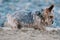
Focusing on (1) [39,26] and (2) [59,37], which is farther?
(1) [39,26]

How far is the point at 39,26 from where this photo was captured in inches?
169

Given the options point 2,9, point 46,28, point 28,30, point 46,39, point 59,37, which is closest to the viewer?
point 46,39

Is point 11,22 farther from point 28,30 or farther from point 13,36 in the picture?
point 13,36

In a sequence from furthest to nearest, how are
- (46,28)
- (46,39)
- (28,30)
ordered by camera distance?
(46,28)
(28,30)
(46,39)

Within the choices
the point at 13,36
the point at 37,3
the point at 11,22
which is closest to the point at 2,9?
the point at 37,3

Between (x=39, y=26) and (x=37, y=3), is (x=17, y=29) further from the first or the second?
(x=37, y=3)

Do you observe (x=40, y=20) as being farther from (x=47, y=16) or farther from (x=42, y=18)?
(x=47, y=16)

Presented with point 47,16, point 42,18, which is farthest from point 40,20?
point 47,16

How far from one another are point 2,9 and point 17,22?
188cm

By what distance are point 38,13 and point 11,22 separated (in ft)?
1.92

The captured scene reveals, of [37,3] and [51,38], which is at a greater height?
[37,3]

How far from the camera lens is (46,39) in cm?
349

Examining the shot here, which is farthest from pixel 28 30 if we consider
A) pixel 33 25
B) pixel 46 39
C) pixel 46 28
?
pixel 46 39

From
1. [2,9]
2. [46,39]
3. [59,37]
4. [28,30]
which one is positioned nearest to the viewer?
[46,39]
